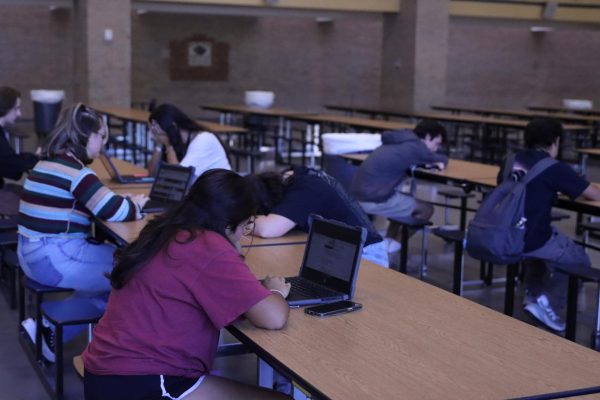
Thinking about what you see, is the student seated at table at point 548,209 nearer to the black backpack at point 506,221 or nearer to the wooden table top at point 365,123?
the black backpack at point 506,221

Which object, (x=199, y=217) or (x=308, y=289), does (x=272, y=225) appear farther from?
(x=199, y=217)

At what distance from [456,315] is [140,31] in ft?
55.2

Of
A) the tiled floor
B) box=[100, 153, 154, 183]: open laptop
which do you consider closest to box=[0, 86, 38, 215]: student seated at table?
box=[100, 153, 154, 183]: open laptop

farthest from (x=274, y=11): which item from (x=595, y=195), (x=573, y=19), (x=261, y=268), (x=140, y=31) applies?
(x=261, y=268)

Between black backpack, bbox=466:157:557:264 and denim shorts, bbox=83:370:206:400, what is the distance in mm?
2391

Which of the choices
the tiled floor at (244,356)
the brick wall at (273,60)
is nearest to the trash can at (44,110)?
the brick wall at (273,60)

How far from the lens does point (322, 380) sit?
6.17 feet

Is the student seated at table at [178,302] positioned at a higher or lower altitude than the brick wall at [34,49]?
lower

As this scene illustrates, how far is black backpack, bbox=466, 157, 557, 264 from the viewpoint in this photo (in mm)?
4176

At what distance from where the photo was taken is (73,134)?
142 inches

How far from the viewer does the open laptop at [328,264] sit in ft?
8.36

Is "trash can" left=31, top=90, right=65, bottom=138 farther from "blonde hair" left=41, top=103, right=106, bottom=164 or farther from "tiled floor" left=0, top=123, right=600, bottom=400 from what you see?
"blonde hair" left=41, top=103, right=106, bottom=164

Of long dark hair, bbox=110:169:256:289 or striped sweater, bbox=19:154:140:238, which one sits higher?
long dark hair, bbox=110:169:256:289

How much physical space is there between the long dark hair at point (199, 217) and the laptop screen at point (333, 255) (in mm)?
431
